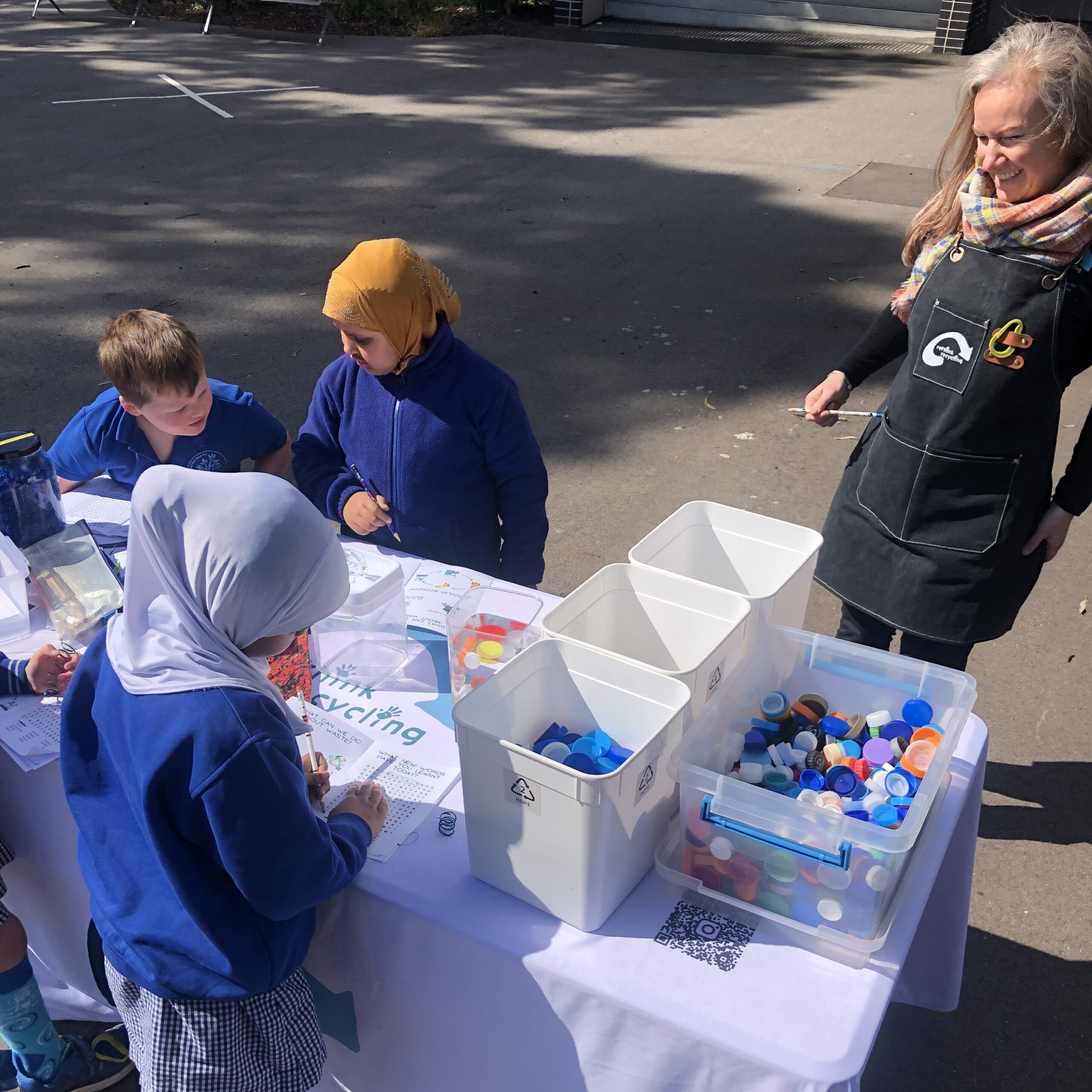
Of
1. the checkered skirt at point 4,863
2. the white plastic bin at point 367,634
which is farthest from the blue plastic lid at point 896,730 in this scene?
the checkered skirt at point 4,863

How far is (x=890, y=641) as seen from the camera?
2.38m

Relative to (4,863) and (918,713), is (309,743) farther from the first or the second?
(918,713)

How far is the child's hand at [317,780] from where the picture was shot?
1596 mm

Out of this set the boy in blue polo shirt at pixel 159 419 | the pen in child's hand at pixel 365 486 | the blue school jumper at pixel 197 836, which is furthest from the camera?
the pen in child's hand at pixel 365 486

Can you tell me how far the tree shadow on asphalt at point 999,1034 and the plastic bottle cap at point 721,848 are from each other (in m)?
1.07

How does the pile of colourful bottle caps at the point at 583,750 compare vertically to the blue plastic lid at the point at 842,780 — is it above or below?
above

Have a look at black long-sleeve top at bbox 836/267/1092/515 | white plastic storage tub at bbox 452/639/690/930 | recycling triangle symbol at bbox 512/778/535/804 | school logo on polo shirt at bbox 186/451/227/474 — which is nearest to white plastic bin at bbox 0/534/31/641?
school logo on polo shirt at bbox 186/451/227/474

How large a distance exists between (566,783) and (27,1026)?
142cm

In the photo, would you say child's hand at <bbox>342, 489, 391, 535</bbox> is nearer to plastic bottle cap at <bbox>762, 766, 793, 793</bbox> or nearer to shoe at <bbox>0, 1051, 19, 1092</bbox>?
plastic bottle cap at <bbox>762, 766, 793, 793</bbox>

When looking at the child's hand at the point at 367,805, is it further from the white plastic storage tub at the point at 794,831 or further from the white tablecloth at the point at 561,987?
the white plastic storage tub at the point at 794,831

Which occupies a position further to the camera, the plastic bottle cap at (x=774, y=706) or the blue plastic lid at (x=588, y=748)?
the plastic bottle cap at (x=774, y=706)

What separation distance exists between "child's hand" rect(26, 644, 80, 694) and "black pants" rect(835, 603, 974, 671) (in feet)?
5.29

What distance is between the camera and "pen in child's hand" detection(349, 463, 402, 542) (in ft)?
7.90

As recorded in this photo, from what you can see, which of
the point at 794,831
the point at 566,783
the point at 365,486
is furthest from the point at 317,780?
the point at 365,486
